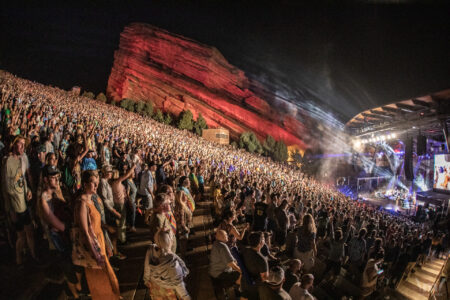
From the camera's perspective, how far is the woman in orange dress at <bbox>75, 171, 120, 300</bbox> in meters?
2.54

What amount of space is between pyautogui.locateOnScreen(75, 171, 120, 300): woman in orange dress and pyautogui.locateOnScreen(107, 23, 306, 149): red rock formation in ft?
185

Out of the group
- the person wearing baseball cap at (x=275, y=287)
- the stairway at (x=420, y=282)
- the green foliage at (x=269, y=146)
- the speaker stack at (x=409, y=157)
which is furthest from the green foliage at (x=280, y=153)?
the person wearing baseball cap at (x=275, y=287)

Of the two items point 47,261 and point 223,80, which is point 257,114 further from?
point 47,261

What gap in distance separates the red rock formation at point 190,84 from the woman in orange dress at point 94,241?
2220 inches

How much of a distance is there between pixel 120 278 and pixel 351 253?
4621 mm

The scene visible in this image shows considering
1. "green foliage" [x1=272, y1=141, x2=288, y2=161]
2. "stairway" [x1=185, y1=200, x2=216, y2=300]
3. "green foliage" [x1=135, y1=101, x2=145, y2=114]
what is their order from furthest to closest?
"green foliage" [x1=135, y1=101, x2=145, y2=114] < "green foliage" [x1=272, y1=141, x2=288, y2=161] < "stairway" [x1=185, y1=200, x2=216, y2=300]

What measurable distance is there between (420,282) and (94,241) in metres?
9.32

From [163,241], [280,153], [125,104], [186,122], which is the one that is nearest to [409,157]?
[163,241]

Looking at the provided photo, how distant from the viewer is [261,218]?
5414 millimetres

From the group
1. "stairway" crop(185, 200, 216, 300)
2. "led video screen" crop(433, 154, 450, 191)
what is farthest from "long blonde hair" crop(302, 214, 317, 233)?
"led video screen" crop(433, 154, 450, 191)

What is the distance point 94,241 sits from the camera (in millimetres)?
2588

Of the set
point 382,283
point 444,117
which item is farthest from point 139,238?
point 444,117

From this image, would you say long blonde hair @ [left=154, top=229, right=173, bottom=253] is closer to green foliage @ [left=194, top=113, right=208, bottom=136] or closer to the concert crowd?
the concert crowd

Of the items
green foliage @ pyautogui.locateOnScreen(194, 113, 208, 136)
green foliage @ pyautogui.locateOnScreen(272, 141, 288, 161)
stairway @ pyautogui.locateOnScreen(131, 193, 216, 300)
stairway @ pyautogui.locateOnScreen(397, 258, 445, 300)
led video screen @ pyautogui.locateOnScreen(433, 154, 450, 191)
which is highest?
green foliage @ pyautogui.locateOnScreen(194, 113, 208, 136)
